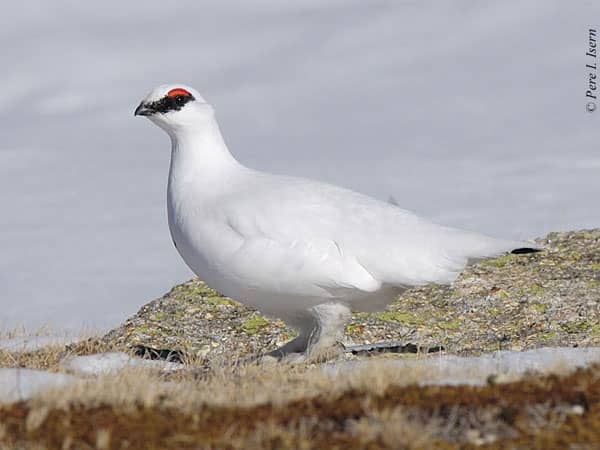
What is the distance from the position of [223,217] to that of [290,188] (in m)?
0.62

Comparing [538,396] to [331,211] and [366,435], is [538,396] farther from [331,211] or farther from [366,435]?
[331,211]

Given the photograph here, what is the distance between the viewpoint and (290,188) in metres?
7.98

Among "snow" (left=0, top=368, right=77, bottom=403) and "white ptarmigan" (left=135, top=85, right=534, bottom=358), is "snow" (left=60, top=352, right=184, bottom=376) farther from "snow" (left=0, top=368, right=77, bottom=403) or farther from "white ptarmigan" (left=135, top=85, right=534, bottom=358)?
"snow" (left=0, top=368, right=77, bottom=403)

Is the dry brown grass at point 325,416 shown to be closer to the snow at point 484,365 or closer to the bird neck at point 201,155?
the snow at point 484,365

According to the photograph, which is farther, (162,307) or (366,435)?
(162,307)

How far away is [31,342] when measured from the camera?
1020cm

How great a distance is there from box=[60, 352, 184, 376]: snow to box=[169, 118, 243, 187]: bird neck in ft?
5.12

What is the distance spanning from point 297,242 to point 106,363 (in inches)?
84.9

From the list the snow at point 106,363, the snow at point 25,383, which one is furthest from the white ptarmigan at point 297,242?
the snow at point 25,383

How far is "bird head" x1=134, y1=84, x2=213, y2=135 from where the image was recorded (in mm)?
8359

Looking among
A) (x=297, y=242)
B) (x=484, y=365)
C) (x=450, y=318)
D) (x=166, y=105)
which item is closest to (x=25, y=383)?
(x=297, y=242)

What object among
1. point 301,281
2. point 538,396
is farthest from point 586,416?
point 301,281

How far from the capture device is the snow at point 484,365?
17.6 ft

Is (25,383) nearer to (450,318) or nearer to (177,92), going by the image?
(177,92)
